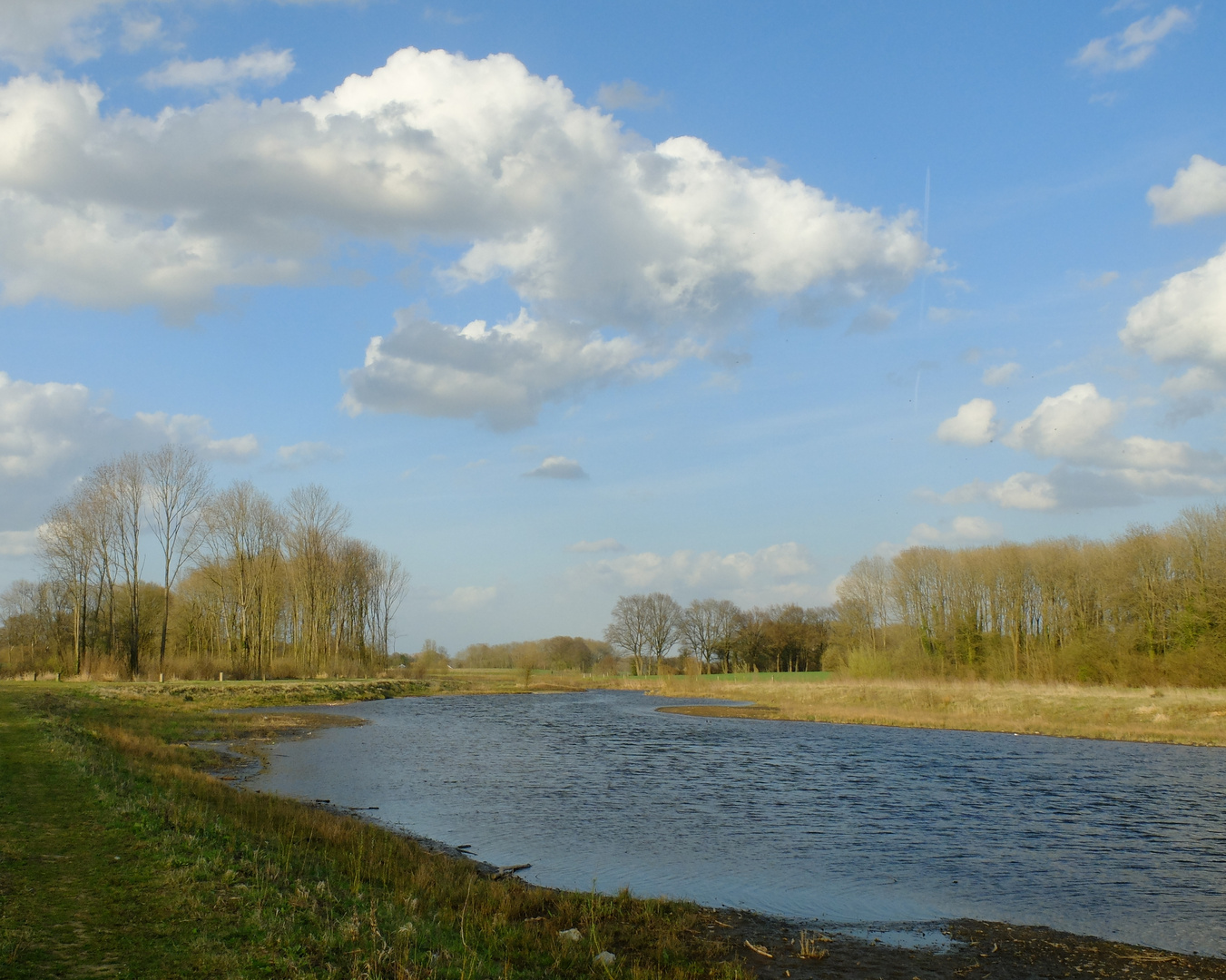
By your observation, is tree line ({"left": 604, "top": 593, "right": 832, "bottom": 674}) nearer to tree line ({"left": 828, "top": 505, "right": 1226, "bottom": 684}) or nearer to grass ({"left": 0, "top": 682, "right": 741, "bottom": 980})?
tree line ({"left": 828, "top": 505, "right": 1226, "bottom": 684})

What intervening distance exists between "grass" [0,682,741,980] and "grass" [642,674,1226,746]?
37.6 metres

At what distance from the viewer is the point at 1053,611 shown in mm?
63844

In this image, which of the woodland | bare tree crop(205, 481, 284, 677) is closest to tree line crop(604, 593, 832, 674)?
the woodland

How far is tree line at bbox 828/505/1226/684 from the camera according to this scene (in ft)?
165

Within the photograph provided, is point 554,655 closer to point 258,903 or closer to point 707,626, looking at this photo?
point 707,626

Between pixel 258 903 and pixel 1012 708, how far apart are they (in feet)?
167

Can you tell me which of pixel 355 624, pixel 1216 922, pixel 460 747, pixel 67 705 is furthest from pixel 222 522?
pixel 1216 922

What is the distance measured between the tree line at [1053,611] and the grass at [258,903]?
166 ft

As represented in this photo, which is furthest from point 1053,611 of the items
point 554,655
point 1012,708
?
point 554,655

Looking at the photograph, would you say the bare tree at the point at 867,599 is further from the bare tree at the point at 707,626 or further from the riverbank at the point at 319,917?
the riverbank at the point at 319,917

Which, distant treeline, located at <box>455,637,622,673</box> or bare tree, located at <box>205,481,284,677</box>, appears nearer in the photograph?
bare tree, located at <box>205,481,284,677</box>

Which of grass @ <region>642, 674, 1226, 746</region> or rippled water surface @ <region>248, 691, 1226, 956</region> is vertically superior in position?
rippled water surface @ <region>248, 691, 1226, 956</region>

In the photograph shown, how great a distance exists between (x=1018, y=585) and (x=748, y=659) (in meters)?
56.8

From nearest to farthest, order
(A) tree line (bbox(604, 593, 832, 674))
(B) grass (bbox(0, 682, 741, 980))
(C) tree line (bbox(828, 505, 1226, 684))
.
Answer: (B) grass (bbox(0, 682, 741, 980))
(C) tree line (bbox(828, 505, 1226, 684))
(A) tree line (bbox(604, 593, 832, 674))
